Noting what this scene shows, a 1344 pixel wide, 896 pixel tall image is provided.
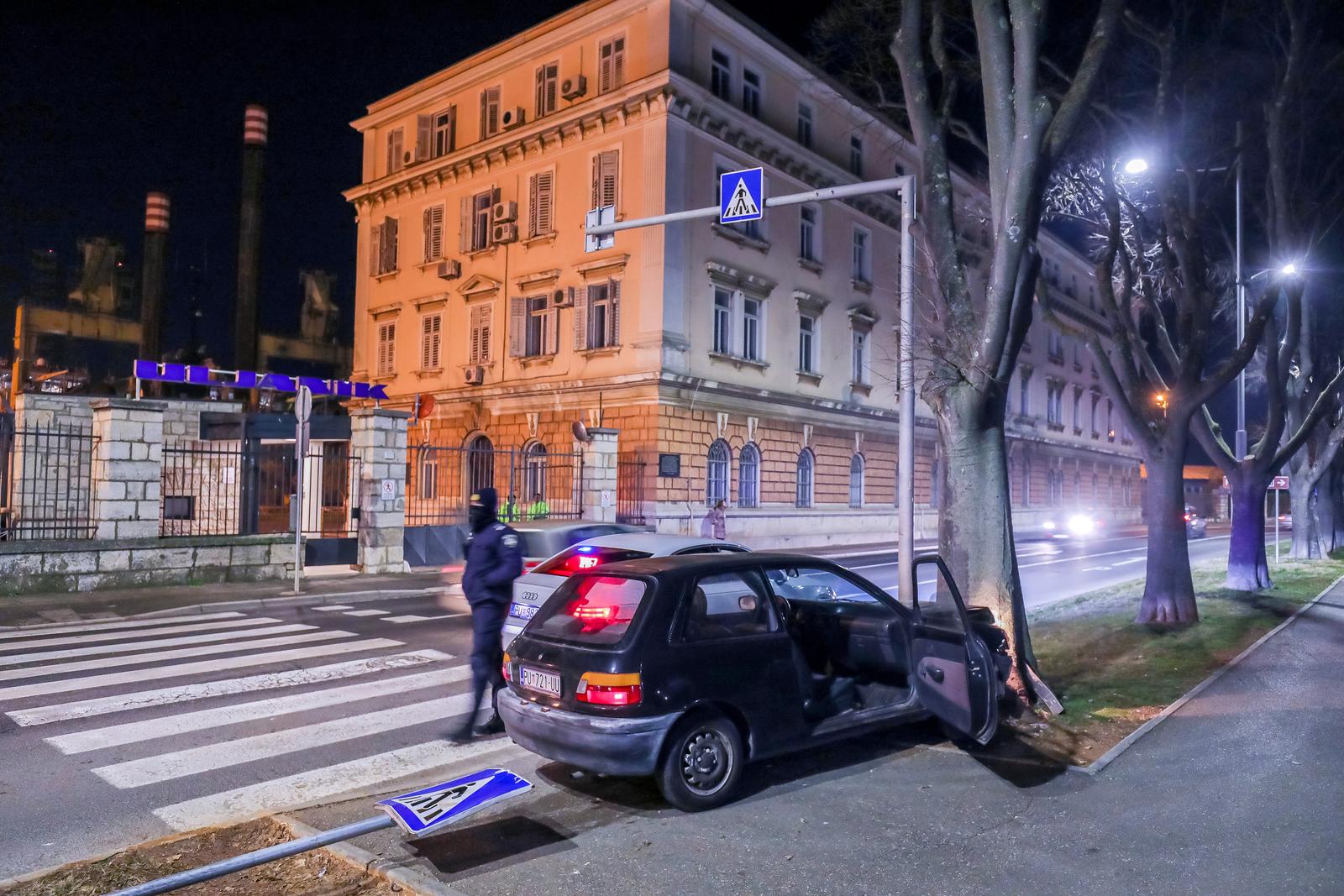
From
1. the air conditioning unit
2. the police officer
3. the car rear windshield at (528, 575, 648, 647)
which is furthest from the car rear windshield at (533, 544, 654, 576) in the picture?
the air conditioning unit

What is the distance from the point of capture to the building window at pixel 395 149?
37.0 m

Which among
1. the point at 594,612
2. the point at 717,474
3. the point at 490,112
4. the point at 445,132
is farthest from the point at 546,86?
the point at 594,612

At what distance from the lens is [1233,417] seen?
67812 millimetres

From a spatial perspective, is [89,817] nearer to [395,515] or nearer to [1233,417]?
[395,515]

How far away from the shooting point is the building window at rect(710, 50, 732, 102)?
98.1ft

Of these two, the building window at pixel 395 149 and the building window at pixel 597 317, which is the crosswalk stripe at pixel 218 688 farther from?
the building window at pixel 395 149

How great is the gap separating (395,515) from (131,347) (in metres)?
46.1

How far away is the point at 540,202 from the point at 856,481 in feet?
51.6

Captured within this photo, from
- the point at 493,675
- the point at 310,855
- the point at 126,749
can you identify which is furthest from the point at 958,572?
the point at 126,749

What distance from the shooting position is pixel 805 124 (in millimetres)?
34000

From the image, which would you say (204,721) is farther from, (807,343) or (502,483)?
(807,343)

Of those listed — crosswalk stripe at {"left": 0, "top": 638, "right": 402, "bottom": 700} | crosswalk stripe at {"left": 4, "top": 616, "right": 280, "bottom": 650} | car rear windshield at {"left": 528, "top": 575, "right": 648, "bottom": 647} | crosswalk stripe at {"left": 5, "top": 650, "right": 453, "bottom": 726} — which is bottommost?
crosswalk stripe at {"left": 5, "top": 650, "right": 453, "bottom": 726}

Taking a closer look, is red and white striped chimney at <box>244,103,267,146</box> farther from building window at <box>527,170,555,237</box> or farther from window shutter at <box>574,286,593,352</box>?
window shutter at <box>574,286,593,352</box>

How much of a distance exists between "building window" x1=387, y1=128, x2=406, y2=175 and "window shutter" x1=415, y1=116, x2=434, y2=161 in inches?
36.7
